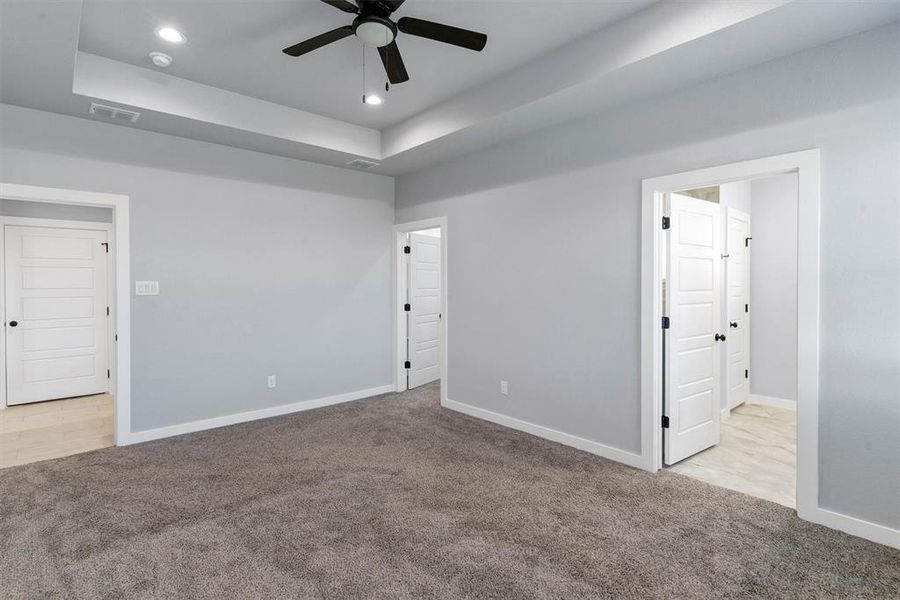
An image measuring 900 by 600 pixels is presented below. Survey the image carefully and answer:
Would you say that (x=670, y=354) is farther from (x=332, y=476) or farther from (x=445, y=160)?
(x=445, y=160)

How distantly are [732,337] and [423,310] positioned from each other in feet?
11.8

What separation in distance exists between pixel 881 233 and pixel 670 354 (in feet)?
4.46

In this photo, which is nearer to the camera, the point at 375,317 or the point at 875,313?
the point at 875,313

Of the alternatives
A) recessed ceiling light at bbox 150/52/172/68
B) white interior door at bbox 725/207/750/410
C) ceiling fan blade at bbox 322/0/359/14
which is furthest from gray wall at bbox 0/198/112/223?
white interior door at bbox 725/207/750/410

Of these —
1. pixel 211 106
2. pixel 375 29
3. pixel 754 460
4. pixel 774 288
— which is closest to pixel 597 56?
pixel 375 29

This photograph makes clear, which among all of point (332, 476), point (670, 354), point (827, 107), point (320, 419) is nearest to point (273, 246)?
point (320, 419)

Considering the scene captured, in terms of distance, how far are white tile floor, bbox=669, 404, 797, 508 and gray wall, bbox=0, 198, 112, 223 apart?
252 inches

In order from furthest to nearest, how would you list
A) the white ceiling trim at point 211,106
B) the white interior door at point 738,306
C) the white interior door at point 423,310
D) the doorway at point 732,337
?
1. the white interior door at point 423,310
2. the white interior door at point 738,306
3. the doorway at point 732,337
4. the white ceiling trim at point 211,106

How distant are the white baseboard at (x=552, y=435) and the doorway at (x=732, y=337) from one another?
0.28 meters

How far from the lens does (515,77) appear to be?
3.29 metres

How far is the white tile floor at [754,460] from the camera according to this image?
296cm

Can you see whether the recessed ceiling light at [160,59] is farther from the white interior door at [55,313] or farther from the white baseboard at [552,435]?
the white baseboard at [552,435]

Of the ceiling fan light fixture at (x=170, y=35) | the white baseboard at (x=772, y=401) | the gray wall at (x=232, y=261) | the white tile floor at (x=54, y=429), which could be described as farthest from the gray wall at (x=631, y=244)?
the white tile floor at (x=54, y=429)

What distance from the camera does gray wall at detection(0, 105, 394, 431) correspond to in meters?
3.66
